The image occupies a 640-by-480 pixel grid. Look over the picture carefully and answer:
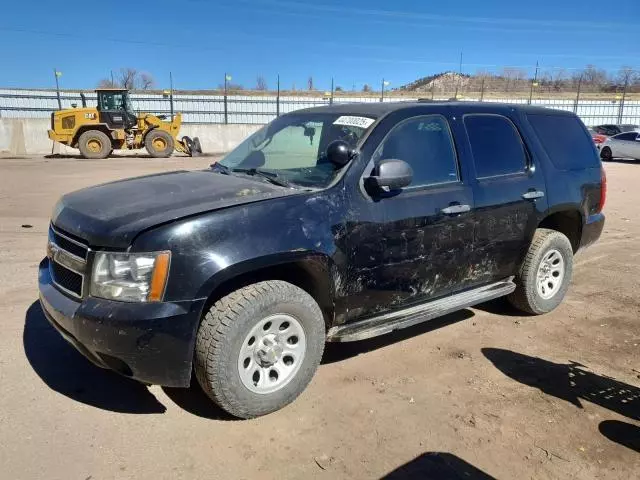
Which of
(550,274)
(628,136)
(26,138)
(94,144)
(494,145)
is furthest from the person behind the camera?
(26,138)

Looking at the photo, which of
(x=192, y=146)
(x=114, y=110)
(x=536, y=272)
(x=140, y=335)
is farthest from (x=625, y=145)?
(x=140, y=335)

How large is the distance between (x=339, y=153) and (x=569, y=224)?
293 centimetres

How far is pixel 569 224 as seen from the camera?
5.32m

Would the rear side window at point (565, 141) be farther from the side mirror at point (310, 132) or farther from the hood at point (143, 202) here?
the hood at point (143, 202)

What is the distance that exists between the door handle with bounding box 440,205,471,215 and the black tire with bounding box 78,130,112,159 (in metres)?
19.2

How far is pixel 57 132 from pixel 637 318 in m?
20.8

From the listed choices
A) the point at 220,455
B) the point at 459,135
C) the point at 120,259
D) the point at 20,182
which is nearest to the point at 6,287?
the point at 120,259

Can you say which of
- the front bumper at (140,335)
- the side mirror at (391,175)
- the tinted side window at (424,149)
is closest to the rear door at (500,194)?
the tinted side window at (424,149)

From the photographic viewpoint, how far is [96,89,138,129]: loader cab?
2091 cm

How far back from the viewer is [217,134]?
27.0 metres

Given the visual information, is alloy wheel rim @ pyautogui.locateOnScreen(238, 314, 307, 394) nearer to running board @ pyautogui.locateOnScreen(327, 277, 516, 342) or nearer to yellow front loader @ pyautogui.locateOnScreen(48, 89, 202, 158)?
running board @ pyautogui.locateOnScreen(327, 277, 516, 342)

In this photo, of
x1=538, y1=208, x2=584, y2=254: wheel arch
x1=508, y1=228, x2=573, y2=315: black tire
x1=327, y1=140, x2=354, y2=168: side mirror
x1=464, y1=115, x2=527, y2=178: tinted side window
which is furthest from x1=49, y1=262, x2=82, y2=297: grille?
x1=538, y1=208, x2=584, y2=254: wheel arch

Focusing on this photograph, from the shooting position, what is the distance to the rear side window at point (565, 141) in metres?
4.96

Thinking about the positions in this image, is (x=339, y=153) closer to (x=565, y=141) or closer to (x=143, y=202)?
(x=143, y=202)
